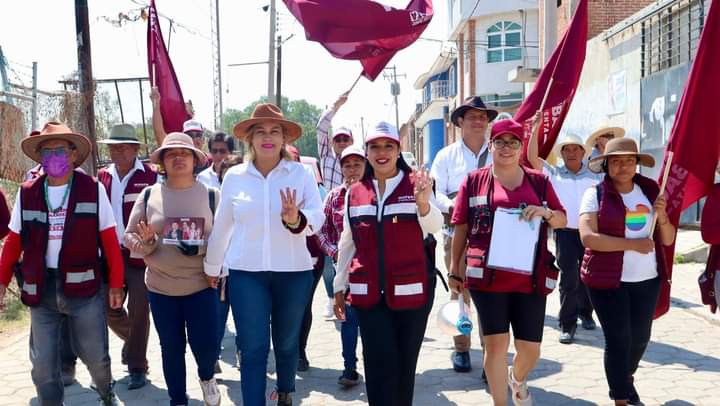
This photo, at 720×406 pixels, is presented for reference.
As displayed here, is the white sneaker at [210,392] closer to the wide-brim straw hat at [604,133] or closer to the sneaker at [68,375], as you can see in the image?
the sneaker at [68,375]

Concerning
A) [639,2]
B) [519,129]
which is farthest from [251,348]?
[639,2]

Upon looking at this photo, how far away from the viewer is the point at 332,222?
5730 mm

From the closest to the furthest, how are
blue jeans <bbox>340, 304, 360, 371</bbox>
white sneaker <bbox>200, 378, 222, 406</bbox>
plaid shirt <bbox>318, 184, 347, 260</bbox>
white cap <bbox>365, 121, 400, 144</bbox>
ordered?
white cap <bbox>365, 121, 400, 144</bbox>
white sneaker <bbox>200, 378, 222, 406</bbox>
plaid shirt <bbox>318, 184, 347, 260</bbox>
blue jeans <bbox>340, 304, 360, 371</bbox>

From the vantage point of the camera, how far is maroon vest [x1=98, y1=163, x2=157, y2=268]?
5.85m

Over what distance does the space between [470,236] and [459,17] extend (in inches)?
1494

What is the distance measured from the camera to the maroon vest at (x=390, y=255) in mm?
4098

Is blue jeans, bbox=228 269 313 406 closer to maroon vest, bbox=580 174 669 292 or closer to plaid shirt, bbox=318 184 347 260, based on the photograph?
plaid shirt, bbox=318 184 347 260

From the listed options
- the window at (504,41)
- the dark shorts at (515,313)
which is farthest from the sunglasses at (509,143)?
the window at (504,41)

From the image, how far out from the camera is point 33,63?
1427 cm

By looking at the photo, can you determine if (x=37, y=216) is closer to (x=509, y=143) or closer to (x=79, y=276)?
(x=79, y=276)

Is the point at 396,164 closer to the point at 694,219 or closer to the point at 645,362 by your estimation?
the point at 645,362

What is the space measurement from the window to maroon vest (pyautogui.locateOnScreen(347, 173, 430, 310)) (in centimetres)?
3711

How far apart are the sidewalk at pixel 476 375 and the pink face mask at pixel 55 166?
1.93m

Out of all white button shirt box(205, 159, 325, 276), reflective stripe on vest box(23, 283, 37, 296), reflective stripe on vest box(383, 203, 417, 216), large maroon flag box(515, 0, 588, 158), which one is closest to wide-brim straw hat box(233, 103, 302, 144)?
white button shirt box(205, 159, 325, 276)
